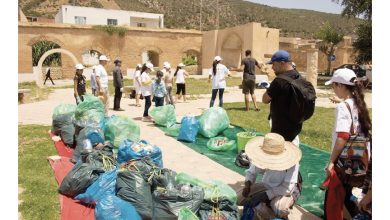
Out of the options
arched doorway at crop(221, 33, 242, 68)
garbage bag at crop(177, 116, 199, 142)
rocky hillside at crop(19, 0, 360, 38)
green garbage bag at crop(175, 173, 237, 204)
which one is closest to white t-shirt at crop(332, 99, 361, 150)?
green garbage bag at crop(175, 173, 237, 204)

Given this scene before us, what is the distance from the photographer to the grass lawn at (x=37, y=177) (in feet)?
13.1

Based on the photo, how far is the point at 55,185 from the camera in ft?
15.4

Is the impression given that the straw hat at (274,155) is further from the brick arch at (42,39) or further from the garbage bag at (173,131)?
the brick arch at (42,39)

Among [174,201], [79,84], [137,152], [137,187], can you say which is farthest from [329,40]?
[174,201]

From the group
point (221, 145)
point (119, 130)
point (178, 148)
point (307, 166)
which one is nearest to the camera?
point (307, 166)

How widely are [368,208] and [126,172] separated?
230 centimetres

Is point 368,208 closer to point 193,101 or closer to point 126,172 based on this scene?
point 126,172

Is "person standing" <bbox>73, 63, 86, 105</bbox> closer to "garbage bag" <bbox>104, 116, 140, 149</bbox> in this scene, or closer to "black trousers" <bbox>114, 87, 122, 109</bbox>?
"black trousers" <bbox>114, 87, 122, 109</bbox>

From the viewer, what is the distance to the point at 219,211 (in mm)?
3346

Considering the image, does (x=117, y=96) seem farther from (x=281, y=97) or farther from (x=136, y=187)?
(x=281, y=97)

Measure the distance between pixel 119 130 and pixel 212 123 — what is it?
1.93m

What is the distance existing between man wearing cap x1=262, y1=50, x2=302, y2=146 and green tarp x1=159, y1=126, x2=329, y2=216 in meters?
0.77

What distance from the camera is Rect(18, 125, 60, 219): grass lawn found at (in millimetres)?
3988

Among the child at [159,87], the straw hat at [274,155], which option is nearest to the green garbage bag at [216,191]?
the straw hat at [274,155]
